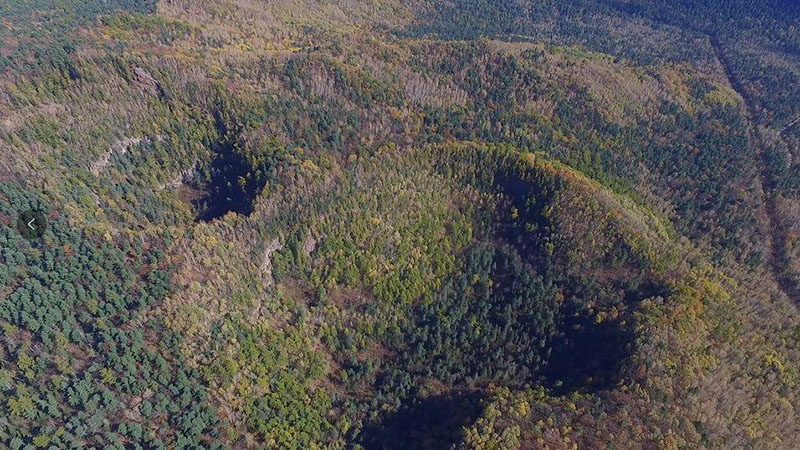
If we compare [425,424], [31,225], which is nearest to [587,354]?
[425,424]

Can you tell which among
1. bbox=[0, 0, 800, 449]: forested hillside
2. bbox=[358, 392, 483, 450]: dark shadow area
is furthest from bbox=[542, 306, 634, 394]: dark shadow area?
bbox=[358, 392, 483, 450]: dark shadow area

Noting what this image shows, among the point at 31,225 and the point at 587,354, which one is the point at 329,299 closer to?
the point at 587,354

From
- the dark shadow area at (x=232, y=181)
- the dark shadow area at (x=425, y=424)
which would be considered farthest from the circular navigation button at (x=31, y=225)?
the dark shadow area at (x=425, y=424)

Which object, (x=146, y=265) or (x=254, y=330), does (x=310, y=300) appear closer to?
(x=254, y=330)

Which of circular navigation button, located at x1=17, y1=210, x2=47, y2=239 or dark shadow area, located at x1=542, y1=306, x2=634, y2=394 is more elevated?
circular navigation button, located at x1=17, y1=210, x2=47, y2=239

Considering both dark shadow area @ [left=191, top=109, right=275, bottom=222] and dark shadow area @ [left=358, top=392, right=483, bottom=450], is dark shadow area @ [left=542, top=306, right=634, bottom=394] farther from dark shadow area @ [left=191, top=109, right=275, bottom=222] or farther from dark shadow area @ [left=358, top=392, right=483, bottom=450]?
dark shadow area @ [left=191, top=109, right=275, bottom=222]

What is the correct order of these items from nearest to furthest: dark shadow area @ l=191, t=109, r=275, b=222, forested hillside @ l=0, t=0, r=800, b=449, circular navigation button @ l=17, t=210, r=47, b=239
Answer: forested hillside @ l=0, t=0, r=800, b=449 < circular navigation button @ l=17, t=210, r=47, b=239 < dark shadow area @ l=191, t=109, r=275, b=222

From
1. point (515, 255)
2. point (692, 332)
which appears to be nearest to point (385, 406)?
point (515, 255)
